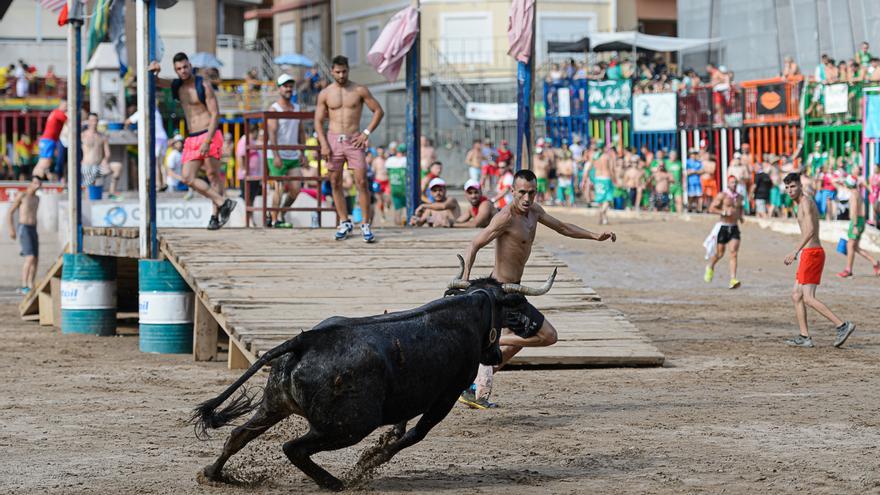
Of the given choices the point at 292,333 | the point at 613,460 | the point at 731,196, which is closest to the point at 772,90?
the point at 731,196

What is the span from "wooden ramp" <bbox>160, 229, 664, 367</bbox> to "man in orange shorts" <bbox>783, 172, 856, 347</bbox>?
213 centimetres

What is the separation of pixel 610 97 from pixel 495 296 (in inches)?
1142

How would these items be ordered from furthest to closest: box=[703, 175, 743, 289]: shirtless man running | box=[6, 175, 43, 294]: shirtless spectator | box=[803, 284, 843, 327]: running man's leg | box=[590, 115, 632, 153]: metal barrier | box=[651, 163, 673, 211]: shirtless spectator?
box=[590, 115, 632, 153]: metal barrier < box=[651, 163, 673, 211]: shirtless spectator < box=[6, 175, 43, 294]: shirtless spectator < box=[703, 175, 743, 289]: shirtless man running < box=[803, 284, 843, 327]: running man's leg

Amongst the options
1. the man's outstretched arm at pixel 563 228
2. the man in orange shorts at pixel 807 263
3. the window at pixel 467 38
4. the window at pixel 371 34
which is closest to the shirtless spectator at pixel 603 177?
the window at pixel 467 38

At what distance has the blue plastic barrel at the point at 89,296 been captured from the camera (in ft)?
53.1

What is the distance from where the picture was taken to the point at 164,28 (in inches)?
2035

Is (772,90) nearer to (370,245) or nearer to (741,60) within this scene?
(741,60)

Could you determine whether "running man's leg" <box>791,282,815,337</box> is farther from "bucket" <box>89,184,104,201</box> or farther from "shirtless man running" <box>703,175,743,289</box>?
"bucket" <box>89,184,104,201</box>

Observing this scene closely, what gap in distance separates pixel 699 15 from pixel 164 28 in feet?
67.2

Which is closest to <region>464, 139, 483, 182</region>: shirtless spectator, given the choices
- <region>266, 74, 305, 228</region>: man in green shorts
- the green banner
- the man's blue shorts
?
the green banner

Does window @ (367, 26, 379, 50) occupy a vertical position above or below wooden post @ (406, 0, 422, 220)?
above

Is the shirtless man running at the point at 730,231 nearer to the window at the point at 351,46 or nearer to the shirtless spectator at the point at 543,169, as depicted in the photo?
the shirtless spectator at the point at 543,169

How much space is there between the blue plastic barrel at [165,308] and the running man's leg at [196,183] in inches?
50.4

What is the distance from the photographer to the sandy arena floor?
7863 mm
